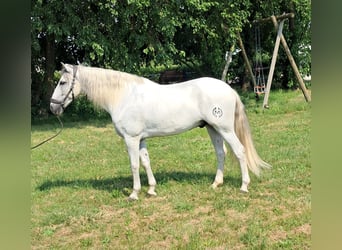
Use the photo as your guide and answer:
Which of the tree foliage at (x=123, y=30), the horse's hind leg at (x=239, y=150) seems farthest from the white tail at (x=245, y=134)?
the tree foliage at (x=123, y=30)

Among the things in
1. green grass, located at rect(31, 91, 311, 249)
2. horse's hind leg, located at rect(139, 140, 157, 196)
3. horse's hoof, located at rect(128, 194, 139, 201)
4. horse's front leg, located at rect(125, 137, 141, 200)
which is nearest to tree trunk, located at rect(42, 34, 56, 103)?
green grass, located at rect(31, 91, 311, 249)

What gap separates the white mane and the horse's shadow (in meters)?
1.27

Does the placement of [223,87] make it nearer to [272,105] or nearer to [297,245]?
[297,245]

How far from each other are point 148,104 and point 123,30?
748 cm

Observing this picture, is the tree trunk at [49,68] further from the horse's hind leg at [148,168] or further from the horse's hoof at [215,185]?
the horse's hoof at [215,185]

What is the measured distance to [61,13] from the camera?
35.6 ft

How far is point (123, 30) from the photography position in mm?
11641

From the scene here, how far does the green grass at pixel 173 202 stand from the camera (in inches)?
144

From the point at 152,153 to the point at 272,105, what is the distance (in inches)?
242

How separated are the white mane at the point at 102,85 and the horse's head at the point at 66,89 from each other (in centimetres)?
7

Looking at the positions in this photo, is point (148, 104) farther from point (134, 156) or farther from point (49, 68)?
point (49, 68)

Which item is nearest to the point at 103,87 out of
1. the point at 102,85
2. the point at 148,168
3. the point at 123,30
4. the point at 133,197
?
the point at 102,85
